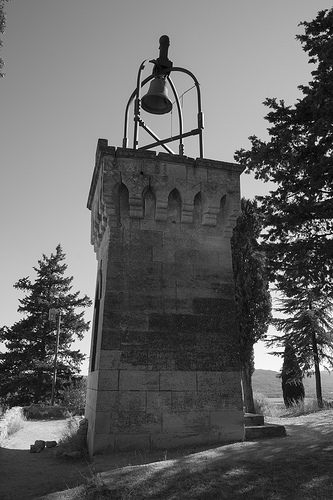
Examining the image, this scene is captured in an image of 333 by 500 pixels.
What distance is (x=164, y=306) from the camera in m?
7.47

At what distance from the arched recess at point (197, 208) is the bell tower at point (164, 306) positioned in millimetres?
21

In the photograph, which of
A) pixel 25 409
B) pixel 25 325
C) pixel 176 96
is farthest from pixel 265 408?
pixel 25 325

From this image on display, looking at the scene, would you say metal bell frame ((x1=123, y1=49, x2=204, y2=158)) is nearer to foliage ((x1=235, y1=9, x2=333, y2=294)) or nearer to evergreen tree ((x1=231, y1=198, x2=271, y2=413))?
foliage ((x1=235, y1=9, x2=333, y2=294))

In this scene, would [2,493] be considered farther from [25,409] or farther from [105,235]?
Answer: [25,409]

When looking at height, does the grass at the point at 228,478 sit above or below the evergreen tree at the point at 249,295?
below

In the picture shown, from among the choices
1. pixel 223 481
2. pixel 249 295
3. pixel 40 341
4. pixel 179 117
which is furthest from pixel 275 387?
pixel 223 481

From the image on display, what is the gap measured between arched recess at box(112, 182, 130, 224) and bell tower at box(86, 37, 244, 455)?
0.06ft

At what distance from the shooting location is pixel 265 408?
17.8 m

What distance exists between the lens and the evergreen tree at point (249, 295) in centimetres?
1748

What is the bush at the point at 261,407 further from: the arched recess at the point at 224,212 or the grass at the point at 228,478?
the grass at the point at 228,478

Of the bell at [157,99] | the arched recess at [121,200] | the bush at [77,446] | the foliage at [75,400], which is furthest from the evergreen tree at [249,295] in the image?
the bush at [77,446]

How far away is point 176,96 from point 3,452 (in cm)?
899

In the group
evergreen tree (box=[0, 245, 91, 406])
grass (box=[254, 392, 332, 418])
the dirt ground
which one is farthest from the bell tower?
evergreen tree (box=[0, 245, 91, 406])

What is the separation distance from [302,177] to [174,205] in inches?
199
